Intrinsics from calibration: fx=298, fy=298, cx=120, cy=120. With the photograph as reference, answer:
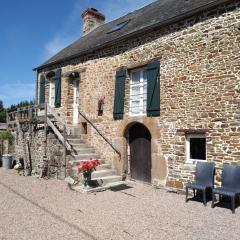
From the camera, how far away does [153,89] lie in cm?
933

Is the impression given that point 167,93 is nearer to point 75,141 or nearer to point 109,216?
point 109,216

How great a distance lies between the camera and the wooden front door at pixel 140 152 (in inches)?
385

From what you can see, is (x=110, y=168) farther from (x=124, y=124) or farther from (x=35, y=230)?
(x=35, y=230)

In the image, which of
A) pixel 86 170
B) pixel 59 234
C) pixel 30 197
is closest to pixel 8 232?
pixel 59 234

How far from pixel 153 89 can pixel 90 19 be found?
9.19m

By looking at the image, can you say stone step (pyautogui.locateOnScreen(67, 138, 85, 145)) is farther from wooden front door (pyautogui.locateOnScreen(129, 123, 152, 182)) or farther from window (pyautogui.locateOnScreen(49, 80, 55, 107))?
window (pyautogui.locateOnScreen(49, 80, 55, 107))

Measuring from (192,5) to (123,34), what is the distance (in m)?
2.61

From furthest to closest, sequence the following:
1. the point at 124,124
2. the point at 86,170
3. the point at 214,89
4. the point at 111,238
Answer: the point at 124,124 → the point at 86,170 → the point at 214,89 → the point at 111,238

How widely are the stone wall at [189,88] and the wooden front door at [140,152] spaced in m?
0.31

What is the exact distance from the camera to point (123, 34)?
414 inches

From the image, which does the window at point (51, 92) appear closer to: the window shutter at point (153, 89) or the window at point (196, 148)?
the window shutter at point (153, 89)

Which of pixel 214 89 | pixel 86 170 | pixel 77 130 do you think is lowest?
pixel 86 170

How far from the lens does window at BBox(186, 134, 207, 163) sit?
27.0 ft

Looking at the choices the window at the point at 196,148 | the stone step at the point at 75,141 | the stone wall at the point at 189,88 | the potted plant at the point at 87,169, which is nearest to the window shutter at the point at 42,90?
the stone step at the point at 75,141
